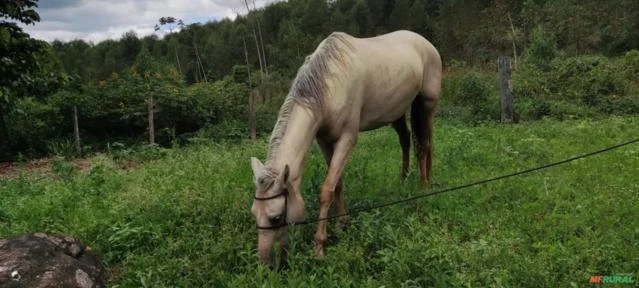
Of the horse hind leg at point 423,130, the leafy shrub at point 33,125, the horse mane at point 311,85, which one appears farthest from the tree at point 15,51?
the leafy shrub at point 33,125

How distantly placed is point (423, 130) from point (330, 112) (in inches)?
83.6

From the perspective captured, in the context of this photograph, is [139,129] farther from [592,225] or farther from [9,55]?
[592,225]

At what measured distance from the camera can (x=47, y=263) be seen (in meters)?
3.46

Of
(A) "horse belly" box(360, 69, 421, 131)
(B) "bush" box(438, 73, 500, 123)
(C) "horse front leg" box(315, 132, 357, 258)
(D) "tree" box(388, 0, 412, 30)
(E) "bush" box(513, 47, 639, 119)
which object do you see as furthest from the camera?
(D) "tree" box(388, 0, 412, 30)

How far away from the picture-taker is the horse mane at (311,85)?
3.84 meters

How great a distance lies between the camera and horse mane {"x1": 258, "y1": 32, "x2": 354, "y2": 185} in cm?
384

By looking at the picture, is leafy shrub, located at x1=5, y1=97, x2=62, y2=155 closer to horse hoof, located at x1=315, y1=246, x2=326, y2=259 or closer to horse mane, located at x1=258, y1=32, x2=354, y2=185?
horse mane, located at x1=258, y1=32, x2=354, y2=185

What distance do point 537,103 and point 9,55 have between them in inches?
437

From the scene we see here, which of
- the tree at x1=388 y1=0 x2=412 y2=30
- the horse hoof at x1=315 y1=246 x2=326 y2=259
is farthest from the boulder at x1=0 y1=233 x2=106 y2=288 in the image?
the tree at x1=388 y1=0 x2=412 y2=30

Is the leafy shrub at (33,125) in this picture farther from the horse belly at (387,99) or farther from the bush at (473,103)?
the horse belly at (387,99)

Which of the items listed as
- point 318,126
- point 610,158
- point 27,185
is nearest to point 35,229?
point 27,185

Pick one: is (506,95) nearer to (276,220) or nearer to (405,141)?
(405,141)

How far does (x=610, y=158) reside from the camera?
6.16 meters

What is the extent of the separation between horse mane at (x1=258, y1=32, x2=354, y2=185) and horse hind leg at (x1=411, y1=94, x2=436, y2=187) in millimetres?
1627
